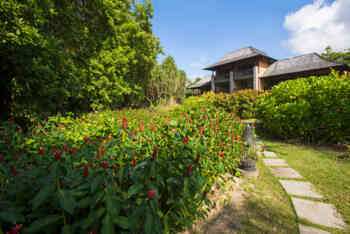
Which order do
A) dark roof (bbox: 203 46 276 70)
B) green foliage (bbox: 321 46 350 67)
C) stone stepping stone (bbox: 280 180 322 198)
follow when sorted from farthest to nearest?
1. green foliage (bbox: 321 46 350 67)
2. dark roof (bbox: 203 46 276 70)
3. stone stepping stone (bbox: 280 180 322 198)

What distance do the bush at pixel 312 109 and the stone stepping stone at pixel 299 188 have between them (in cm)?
294

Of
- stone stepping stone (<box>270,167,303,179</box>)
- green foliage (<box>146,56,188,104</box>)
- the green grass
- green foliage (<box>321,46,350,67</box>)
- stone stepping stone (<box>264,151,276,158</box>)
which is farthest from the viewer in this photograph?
green foliage (<box>321,46,350,67</box>)

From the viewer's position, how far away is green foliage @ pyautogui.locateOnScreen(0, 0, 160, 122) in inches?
151

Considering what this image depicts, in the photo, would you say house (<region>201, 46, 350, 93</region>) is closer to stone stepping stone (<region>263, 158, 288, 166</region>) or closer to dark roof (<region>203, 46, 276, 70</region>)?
dark roof (<region>203, 46, 276, 70</region>)

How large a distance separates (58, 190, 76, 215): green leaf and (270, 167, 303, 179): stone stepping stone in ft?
11.6

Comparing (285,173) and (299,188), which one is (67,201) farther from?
(285,173)

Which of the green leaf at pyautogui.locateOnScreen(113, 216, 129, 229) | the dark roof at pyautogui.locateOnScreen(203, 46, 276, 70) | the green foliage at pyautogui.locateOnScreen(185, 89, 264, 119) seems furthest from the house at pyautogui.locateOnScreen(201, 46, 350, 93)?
the green leaf at pyautogui.locateOnScreen(113, 216, 129, 229)

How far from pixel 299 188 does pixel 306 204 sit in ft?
1.55

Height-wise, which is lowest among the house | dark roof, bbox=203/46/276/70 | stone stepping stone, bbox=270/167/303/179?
stone stepping stone, bbox=270/167/303/179

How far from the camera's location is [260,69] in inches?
739

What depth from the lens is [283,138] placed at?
5730 millimetres

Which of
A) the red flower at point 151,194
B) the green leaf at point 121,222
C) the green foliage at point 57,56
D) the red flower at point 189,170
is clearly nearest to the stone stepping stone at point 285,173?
the red flower at point 189,170

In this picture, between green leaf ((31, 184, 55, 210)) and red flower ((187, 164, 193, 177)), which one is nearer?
green leaf ((31, 184, 55, 210))

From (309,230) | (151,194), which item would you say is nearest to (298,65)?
(309,230)
